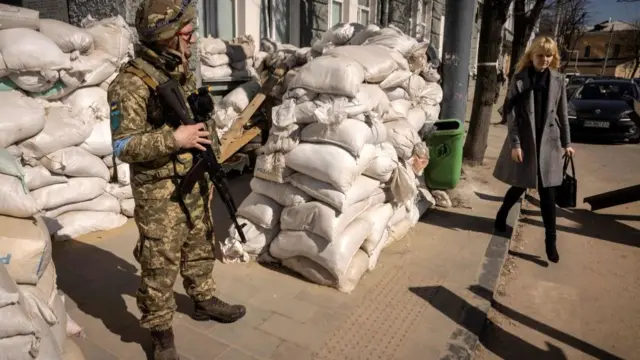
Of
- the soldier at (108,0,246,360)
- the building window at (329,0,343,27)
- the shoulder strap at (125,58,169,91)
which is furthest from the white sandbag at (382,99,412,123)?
the building window at (329,0,343,27)

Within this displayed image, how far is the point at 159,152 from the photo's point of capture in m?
2.09

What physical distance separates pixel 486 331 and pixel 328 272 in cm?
114

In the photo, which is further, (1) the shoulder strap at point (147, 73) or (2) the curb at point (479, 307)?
(2) the curb at point (479, 307)

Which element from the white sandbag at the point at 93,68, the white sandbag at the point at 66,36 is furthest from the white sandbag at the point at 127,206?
the white sandbag at the point at 66,36

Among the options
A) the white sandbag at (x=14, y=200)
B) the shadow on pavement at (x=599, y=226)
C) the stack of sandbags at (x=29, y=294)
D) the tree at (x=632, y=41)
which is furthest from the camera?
the tree at (x=632, y=41)

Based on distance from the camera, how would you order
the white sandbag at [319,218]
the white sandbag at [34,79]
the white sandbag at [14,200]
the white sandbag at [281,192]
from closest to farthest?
the white sandbag at [14,200] → the white sandbag at [319,218] → the white sandbag at [281,192] → the white sandbag at [34,79]

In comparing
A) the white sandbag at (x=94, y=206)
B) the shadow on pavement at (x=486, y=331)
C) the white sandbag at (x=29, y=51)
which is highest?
the white sandbag at (x=29, y=51)

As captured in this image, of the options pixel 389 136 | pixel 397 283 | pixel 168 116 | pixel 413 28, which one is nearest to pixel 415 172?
pixel 389 136

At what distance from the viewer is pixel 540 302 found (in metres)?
3.48

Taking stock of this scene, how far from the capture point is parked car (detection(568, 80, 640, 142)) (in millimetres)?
10633

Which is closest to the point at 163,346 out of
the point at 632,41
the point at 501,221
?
the point at 501,221

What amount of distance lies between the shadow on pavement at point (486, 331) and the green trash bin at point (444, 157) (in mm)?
1692

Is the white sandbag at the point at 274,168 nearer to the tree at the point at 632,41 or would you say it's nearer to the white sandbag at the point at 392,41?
the white sandbag at the point at 392,41

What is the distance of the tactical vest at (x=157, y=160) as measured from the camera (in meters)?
2.16
